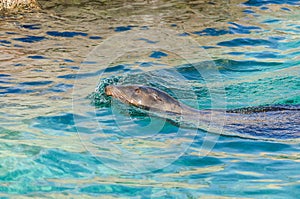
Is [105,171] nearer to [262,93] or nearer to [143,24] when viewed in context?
[262,93]

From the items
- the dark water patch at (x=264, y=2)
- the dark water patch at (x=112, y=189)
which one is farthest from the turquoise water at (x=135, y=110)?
the dark water patch at (x=264, y=2)

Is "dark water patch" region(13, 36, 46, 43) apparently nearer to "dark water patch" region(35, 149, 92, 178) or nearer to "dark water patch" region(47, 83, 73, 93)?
"dark water patch" region(47, 83, 73, 93)

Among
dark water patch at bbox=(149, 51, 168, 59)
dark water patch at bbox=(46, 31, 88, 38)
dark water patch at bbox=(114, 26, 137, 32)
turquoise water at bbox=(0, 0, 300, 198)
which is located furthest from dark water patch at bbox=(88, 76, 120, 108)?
dark water patch at bbox=(114, 26, 137, 32)

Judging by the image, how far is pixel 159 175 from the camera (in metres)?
4.89

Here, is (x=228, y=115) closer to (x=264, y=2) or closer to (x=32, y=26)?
(x=32, y=26)

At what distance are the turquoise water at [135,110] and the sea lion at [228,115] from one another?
18cm

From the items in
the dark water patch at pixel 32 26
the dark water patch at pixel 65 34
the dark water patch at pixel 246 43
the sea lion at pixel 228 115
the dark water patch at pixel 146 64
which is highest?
the dark water patch at pixel 32 26

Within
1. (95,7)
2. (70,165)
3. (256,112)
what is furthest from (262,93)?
(95,7)

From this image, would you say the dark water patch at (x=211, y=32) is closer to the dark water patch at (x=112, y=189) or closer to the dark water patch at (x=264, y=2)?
the dark water patch at (x=264, y=2)

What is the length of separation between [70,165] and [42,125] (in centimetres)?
128

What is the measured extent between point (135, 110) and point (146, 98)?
240 mm

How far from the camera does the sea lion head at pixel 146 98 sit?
22.8ft

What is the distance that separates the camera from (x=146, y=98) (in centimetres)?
705

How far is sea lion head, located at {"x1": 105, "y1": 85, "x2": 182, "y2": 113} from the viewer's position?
696cm
